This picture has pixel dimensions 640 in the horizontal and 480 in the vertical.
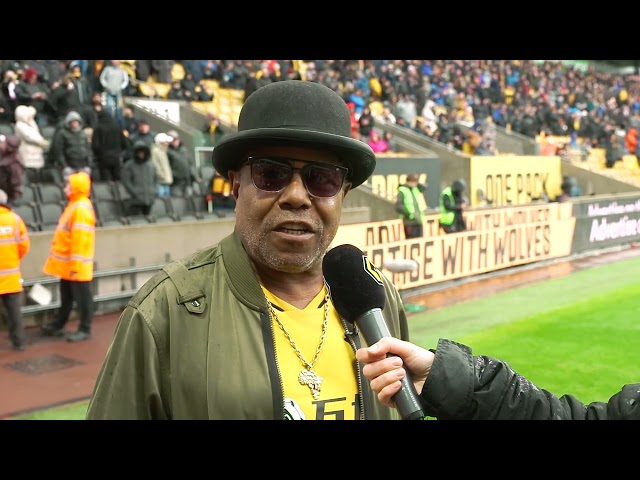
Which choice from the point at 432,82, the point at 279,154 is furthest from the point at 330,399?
the point at 432,82

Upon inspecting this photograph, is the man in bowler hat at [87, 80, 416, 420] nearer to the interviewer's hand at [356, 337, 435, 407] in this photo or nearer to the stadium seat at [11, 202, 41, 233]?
the interviewer's hand at [356, 337, 435, 407]

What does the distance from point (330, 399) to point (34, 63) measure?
44.2 ft

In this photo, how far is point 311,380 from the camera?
2.26 meters

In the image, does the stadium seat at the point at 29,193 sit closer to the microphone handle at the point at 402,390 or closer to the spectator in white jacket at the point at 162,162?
the spectator in white jacket at the point at 162,162

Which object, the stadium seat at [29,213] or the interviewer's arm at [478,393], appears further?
the stadium seat at [29,213]

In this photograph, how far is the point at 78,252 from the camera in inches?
338

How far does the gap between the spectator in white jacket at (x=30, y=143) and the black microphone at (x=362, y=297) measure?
1077cm

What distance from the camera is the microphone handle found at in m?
1.61

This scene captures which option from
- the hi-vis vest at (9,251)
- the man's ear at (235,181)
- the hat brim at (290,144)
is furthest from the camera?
the hi-vis vest at (9,251)

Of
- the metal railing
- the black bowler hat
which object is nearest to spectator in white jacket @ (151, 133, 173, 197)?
the metal railing

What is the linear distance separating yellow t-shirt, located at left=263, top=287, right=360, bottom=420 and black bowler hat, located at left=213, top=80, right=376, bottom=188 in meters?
0.50

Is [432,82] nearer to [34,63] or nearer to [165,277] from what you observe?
[34,63]

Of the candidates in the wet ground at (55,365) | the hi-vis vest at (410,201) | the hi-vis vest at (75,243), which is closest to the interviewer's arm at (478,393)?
the wet ground at (55,365)

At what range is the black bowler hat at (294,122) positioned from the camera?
7.25 ft
